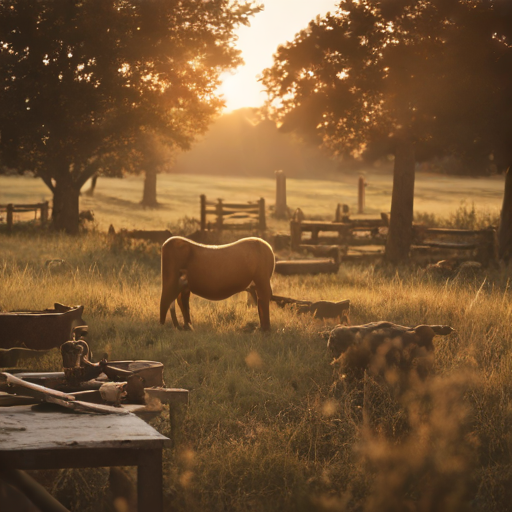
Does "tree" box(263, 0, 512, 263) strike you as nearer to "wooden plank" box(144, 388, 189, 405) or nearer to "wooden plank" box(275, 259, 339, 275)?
"wooden plank" box(275, 259, 339, 275)

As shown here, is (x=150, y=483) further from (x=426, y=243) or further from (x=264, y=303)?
(x=426, y=243)

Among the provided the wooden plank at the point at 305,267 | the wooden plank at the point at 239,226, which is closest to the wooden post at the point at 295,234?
the wooden plank at the point at 239,226

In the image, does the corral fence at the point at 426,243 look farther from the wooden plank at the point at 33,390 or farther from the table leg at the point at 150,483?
the table leg at the point at 150,483

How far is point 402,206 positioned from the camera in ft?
59.5

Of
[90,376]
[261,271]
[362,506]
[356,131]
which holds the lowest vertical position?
[362,506]

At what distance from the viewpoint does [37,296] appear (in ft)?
34.9

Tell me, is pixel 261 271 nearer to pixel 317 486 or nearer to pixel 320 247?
pixel 317 486

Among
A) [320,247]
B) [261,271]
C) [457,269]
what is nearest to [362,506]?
[261,271]

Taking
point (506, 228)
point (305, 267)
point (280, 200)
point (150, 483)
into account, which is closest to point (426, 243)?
point (506, 228)

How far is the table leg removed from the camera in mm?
3963

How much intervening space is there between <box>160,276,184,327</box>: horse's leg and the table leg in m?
5.59

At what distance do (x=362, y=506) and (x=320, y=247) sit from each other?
13908mm

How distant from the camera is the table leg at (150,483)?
3963 mm

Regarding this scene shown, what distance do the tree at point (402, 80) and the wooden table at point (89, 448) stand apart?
45.1 ft
